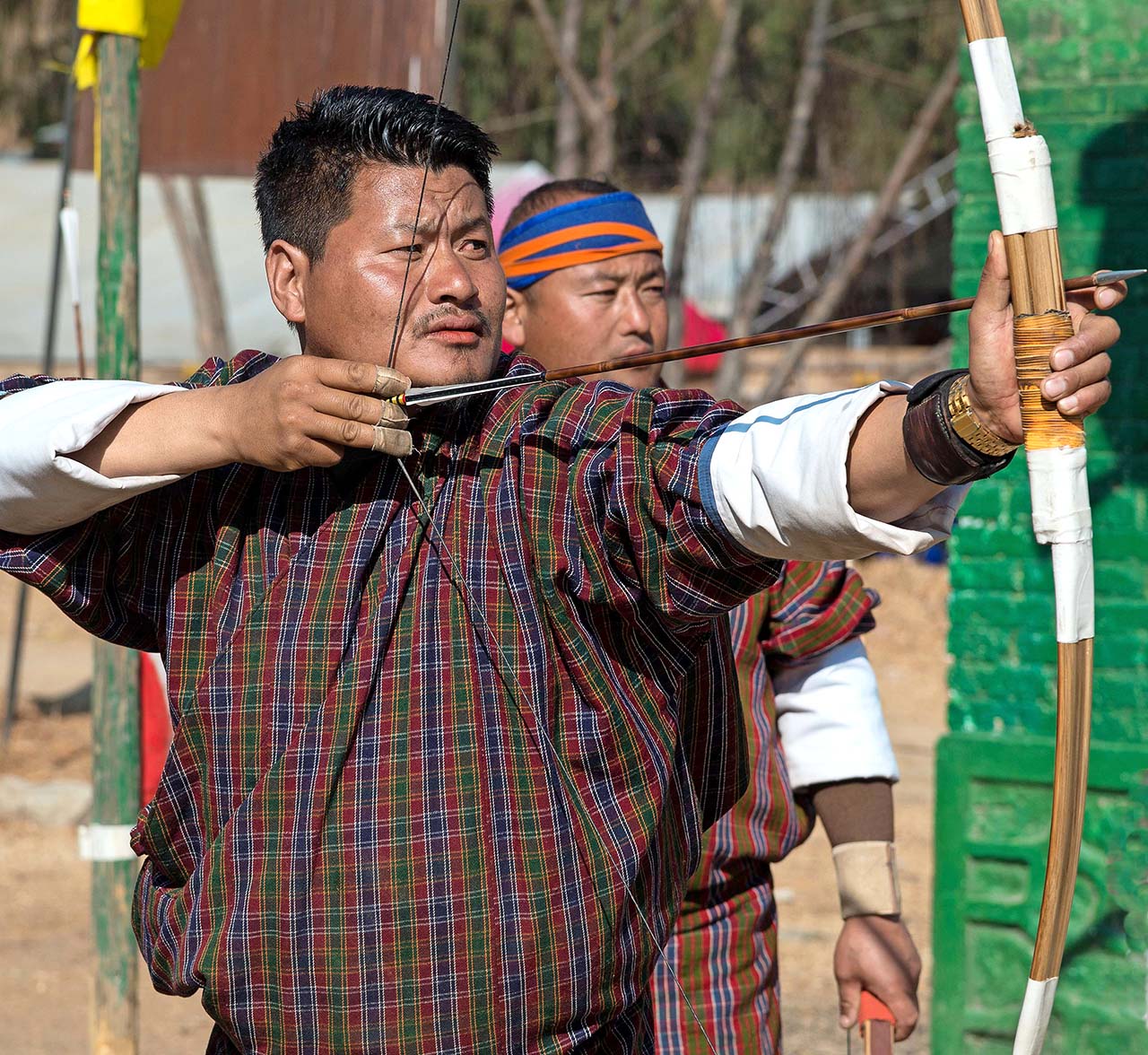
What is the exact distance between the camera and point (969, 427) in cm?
140

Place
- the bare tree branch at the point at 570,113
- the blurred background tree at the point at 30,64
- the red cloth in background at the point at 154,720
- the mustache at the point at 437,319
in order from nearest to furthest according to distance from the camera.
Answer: the mustache at the point at 437,319 → the red cloth in background at the point at 154,720 → the bare tree branch at the point at 570,113 → the blurred background tree at the point at 30,64

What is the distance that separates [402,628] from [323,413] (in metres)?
0.27

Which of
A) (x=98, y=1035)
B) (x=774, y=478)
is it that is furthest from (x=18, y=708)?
(x=774, y=478)

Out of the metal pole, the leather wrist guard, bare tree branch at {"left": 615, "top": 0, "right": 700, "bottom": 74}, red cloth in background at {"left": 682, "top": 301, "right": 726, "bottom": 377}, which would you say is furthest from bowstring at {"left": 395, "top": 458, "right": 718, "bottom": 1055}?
bare tree branch at {"left": 615, "top": 0, "right": 700, "bottom": 74}

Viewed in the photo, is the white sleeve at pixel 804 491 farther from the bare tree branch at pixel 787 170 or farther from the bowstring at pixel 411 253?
the bare tree branch at pixel 787 170

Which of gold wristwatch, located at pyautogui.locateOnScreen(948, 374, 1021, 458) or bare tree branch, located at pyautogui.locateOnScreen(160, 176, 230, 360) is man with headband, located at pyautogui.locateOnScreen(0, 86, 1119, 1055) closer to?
gold wristwatch, located at pyautogui.locateOnScreen(948, 374, 1021, 458)

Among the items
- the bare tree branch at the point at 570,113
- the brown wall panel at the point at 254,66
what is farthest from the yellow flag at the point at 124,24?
the bare tree branch at the point at 570,113

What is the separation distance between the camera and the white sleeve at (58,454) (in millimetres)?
1724

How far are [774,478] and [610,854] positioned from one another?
50cm

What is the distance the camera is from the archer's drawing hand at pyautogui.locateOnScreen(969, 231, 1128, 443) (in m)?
1.36

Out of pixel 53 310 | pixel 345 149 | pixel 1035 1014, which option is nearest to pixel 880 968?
pixel 1035 1014

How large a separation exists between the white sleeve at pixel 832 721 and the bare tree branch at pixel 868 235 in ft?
20.4

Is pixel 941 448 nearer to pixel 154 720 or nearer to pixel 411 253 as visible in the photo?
pixel 411 253

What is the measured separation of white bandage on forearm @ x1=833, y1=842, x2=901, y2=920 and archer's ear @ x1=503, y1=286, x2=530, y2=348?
1129 mm
